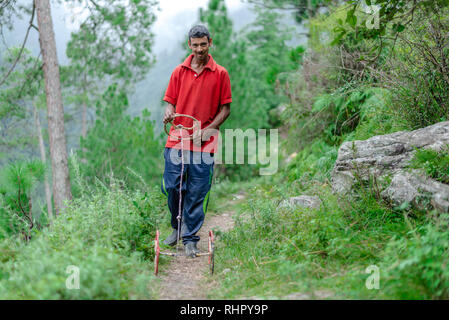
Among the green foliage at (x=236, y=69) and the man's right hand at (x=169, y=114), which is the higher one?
the green foliage at (x=236, y=69)

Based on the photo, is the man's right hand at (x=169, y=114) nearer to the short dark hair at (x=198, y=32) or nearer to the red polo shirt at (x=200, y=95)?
the red polo shirt at (x=200, y=95)

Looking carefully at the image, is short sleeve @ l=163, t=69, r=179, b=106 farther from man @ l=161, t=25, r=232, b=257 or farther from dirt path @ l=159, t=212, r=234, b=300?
dirt path @ l=159, t=212, r=234, b=300

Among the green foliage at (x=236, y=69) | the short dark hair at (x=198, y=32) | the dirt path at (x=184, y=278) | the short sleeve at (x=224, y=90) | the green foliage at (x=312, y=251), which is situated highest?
the green foliage at (x=236, y=69)

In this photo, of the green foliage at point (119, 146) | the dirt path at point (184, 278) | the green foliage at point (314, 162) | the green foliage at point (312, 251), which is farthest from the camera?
the green foliage at point (119, 146)

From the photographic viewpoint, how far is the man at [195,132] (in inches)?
170

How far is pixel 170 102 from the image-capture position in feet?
14.7

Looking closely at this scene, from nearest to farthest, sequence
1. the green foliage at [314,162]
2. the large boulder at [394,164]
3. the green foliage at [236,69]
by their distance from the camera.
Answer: the large boulder at [394,164]
the green foliage at [314,162]
the green foliage at [236,69]

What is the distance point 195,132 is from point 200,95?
1.40 ft

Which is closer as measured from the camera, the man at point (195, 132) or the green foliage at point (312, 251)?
the green foliage at point (312, 251)

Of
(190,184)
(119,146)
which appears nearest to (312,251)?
(190,184)

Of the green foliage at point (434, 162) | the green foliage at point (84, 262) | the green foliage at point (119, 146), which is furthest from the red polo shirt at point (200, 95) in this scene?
the green foliage at point (119, 146)

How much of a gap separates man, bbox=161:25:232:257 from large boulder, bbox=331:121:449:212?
147cm

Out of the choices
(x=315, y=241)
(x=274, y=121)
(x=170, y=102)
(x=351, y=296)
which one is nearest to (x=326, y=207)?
(x=315, y=241)

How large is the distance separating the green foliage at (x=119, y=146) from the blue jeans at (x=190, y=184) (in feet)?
20.2
